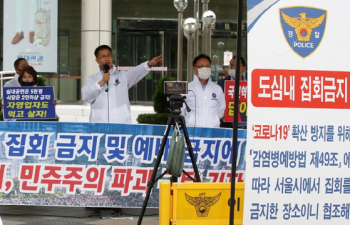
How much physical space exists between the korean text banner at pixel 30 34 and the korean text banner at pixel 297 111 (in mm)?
15879

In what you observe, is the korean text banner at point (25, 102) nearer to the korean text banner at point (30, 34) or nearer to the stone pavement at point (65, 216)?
the stone pavement at point (65, 216)

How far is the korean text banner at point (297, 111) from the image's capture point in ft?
13.0

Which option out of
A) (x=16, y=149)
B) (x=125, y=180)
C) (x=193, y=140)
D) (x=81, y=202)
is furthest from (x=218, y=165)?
(x=16, y=149)

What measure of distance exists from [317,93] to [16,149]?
3.78m

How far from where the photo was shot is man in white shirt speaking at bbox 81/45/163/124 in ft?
23.6

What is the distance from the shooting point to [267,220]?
410 centimetres

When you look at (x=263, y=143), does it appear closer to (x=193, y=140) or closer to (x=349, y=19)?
(x=349, y=19)

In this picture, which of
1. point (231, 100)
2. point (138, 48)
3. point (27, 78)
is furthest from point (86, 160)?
point (138, 48)

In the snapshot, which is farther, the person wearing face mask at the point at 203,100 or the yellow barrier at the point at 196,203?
the person wearing face mask at the point at 203,100

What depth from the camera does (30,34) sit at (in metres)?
19.2

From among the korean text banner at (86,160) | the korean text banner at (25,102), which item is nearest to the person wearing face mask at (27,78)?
the korean text banner at (25,102)

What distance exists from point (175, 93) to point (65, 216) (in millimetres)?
2022

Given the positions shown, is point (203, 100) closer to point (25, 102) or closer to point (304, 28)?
point (25, 102)

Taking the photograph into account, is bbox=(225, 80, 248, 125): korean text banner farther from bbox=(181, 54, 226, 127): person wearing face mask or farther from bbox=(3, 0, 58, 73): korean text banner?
bbox=(3, 0, 58, 73): korean text banner
